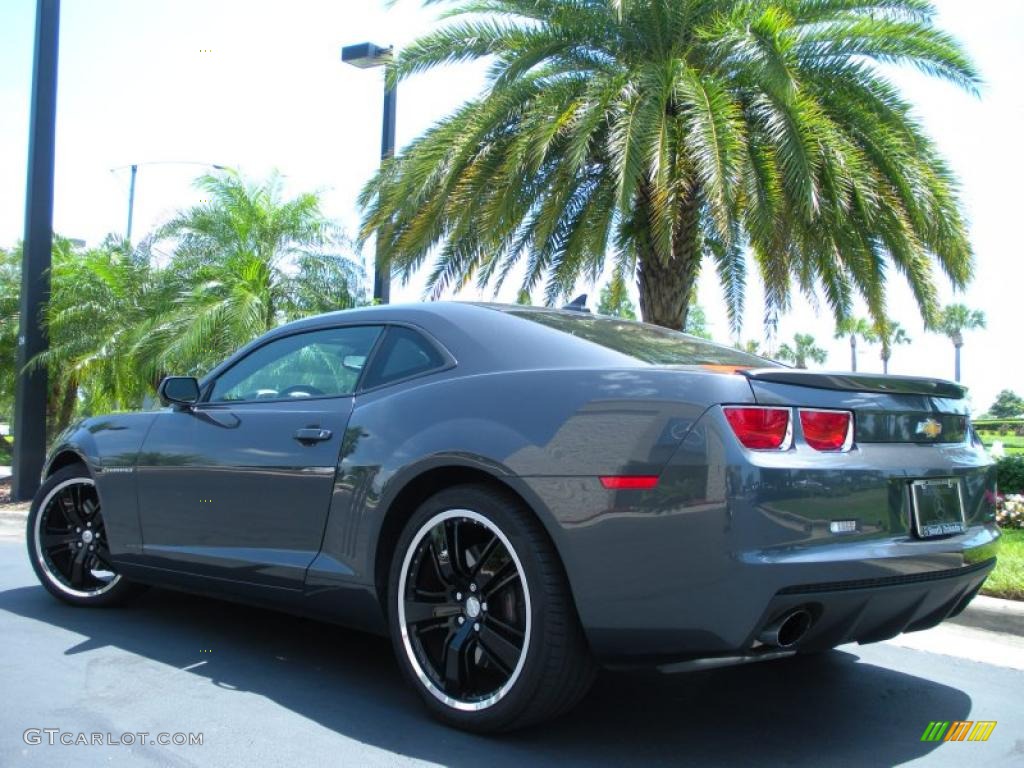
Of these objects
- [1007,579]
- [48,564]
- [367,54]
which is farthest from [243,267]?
[1007,579]

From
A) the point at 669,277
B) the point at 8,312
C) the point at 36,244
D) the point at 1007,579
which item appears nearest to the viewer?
the point at 1007,579

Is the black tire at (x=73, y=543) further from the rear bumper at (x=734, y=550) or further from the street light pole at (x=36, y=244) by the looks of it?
the street light pole at (x=36, y=244)

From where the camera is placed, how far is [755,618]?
2861 millimetres

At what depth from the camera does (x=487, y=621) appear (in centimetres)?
337

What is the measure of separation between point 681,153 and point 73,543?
649cm

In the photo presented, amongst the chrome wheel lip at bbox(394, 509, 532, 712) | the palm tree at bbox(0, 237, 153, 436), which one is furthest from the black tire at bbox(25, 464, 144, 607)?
the palm tree at bbox(0, 237, 153, 436)

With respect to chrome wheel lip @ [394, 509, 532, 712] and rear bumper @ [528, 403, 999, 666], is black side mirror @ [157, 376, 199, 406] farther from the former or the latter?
rear bumper @ [528, 403, 999, 666]

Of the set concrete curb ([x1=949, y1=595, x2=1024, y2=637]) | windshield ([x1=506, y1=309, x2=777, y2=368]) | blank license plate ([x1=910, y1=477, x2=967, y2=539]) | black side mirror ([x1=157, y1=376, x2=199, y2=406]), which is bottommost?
concrete curb ([x1=949, y1=595, x2=1024, y2=637])

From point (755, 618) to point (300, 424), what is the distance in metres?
1.98

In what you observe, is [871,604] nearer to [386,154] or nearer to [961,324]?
[386,154]

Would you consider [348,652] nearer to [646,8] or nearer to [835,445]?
[835,445]

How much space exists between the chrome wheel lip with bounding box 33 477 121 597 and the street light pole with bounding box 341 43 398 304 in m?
6.02

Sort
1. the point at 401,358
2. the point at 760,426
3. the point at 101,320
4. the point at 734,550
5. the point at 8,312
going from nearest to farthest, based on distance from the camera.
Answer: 1. the point at 734,550
2. the point at 760,426
3. the point at 401,358
4. the point at 101,320
5. the point at 8,312

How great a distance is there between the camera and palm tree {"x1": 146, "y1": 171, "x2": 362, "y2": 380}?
1278 centimetres
